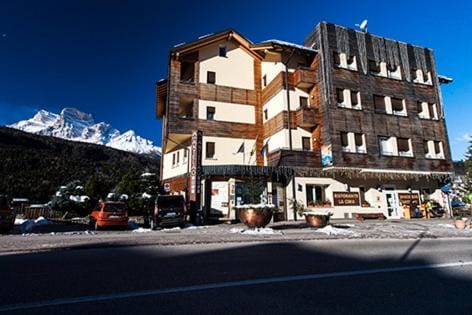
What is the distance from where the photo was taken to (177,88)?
2505cm

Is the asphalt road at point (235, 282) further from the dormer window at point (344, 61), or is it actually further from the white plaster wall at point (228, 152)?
the dormer window at point (344, 61)

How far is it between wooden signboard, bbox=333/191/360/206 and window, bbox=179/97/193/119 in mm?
13590

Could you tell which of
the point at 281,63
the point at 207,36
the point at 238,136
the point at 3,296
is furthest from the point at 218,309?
the point at 207,36

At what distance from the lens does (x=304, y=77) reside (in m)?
24.0

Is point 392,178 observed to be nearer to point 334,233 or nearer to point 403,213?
point 403,213

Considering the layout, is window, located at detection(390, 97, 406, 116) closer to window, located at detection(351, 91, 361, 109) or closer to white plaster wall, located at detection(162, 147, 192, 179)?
window, located at detection(351, 91, 361, 109)

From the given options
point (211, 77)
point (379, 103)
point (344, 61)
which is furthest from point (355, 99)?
point (211, 77)

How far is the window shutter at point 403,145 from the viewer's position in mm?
25375

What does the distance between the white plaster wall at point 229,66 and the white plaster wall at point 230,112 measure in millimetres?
2011

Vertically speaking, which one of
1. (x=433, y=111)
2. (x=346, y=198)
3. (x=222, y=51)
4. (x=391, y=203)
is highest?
(x=222, y=51)

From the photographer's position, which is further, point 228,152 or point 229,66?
point 229,66

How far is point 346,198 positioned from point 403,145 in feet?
25.5

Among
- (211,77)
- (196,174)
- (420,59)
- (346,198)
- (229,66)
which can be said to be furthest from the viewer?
(420,59)

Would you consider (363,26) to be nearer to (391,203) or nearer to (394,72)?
(394,72)
